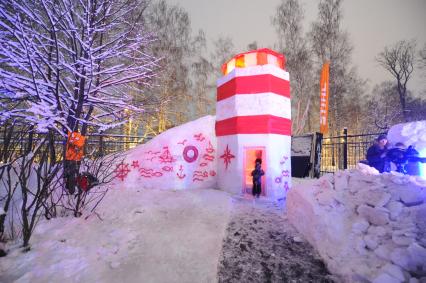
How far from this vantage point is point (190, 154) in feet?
27.9

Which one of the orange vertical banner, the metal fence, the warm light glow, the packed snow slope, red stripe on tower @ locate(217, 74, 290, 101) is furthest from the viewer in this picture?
the orange vertical banner

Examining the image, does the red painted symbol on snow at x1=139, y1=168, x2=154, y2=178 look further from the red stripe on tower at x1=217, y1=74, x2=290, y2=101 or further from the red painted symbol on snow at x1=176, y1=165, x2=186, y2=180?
the red stripe on tower at x1=217, y1=74, x2=290, y2=101

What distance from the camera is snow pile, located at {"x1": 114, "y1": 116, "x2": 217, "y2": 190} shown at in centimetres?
795

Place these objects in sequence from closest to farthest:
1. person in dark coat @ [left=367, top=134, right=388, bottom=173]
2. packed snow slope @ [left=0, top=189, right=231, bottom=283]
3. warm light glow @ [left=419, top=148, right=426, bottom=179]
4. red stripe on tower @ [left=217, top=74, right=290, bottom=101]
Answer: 1. packed snow slope @ [left=0, top=189, right=231, bottom=283]
2. warm light glow @ [left=419, top=148, right=426, bottom=179]
3. person in dark coat @ [left=367, top=134, right=388, bottom=173]
4. red stripe on tower @ [left=217, top=74, right=290, bottom=101]

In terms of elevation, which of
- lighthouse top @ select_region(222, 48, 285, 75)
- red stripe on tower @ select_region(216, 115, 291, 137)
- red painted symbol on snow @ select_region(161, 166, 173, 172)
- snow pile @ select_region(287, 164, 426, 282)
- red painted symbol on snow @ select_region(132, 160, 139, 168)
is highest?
lighthouse top @ select_region(222, 48, 285, 75)

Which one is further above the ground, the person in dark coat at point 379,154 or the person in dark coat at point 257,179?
the person in dark coat at point 379,154

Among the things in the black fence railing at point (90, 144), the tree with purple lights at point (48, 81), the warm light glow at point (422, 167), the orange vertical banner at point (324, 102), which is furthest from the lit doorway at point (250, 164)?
the orange vertical banner at point (324, 102)

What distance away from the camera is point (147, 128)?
17.5 m

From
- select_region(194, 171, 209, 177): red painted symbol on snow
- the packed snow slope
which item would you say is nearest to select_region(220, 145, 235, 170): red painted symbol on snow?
select_region(194, 171, 209, 177): red painted symbol on snow

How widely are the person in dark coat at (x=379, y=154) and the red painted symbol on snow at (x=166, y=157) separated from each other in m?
5.70

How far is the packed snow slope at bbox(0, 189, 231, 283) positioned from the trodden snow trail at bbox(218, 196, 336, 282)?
22cm

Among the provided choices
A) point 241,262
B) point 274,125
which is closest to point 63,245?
point 241,262

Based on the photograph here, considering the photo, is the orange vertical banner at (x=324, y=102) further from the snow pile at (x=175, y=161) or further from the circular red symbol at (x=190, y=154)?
the circular red symbol at (x=190, y=154)

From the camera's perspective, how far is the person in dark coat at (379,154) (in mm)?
6145
